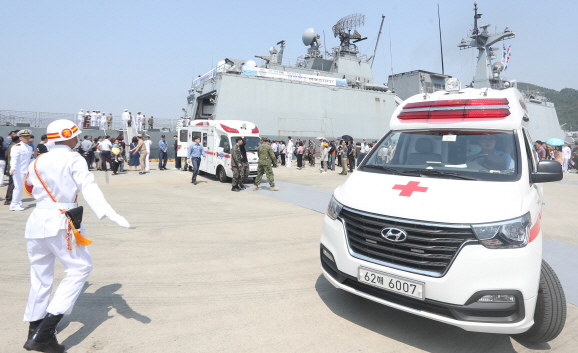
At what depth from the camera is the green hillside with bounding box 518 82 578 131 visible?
10706 cm

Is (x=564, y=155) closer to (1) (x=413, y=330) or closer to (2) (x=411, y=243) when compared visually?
(1) (x=413, y=330)

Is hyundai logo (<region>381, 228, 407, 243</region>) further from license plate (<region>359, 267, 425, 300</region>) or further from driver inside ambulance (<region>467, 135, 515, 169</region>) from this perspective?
driver inside ambulance (<region>467, 135, 515, 169</region>)

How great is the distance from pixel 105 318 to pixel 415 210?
3080 mm

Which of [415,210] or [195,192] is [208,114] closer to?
[195,192]

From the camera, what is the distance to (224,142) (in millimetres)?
→ 13477

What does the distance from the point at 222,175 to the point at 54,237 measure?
11.1 meters

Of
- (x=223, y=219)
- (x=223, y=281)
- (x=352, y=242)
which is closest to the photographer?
(x=352, y=242)

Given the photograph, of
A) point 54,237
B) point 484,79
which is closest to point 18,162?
point 54,237

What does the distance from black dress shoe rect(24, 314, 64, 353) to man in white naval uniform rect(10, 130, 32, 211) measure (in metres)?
7.11

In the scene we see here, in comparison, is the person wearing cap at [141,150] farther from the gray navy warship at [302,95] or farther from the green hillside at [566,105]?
the green hillside at [566,105]

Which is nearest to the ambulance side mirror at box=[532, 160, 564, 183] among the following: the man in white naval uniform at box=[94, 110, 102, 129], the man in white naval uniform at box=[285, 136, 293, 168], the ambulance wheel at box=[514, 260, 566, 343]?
the ambulance wheel at box=[514, 260, 566, 343]

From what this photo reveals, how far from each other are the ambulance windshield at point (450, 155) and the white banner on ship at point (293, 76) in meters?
21.5

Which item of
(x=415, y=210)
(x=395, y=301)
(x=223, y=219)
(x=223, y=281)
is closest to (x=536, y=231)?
(x=415, y=210)

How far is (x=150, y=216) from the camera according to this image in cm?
785
